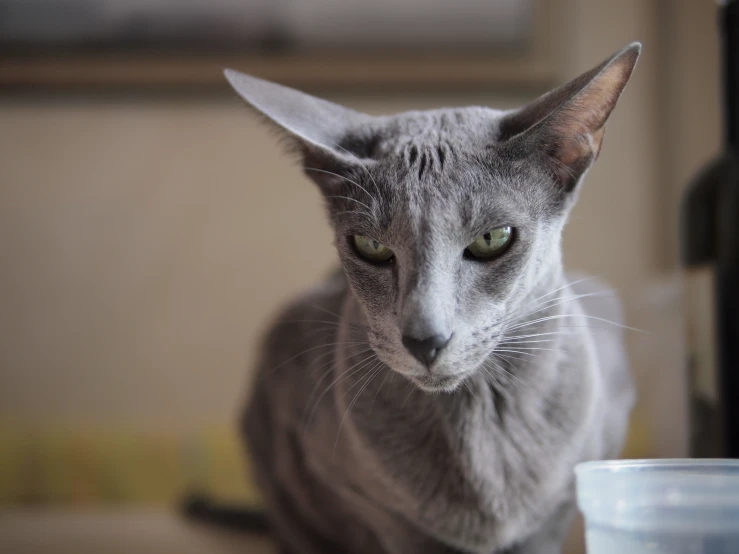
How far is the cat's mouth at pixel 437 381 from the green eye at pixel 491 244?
109mm

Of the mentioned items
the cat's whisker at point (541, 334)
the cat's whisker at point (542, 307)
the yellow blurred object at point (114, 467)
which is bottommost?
the yellow blurred object at point (114, 467)

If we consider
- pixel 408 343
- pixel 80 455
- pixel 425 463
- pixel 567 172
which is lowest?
pixel 80 455

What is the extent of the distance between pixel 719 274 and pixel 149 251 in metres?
1.11

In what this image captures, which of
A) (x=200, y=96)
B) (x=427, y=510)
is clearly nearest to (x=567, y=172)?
(x=427, y=510)

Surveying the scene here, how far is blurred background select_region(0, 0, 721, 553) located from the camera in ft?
4.63

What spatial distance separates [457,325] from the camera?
0.59m

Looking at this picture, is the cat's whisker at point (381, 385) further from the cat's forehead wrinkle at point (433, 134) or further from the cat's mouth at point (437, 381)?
the cat's forehead wrinkle at point (433, 134)

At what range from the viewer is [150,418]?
1.49 meters

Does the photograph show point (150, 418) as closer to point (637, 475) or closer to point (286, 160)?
point (286, 160)

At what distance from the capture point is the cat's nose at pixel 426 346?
0.56 meters

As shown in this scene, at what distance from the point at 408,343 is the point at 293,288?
941 mm

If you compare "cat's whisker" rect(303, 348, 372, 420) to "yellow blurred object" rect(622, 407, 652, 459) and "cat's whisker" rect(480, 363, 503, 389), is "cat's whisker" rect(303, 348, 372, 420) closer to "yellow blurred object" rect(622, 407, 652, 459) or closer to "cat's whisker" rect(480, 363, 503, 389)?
"cat's whisker" rect(480, 363, 503, 389)

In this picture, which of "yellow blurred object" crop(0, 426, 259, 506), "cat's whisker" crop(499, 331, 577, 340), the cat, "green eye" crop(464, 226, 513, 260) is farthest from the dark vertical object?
"yellow blurred object" crop(0, 426, 259, 506)

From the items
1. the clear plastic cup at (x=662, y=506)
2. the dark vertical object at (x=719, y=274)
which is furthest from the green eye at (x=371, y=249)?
the dark vertical object at (x=719, y=274)
